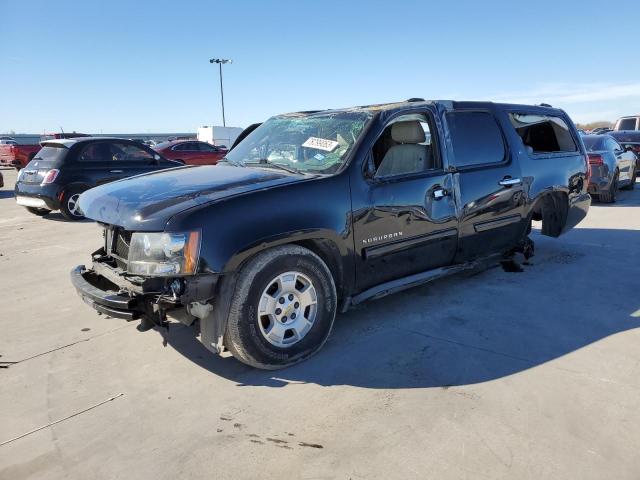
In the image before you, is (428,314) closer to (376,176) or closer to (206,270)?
(376,176)

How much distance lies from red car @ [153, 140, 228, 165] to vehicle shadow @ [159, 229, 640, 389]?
14.6 meters

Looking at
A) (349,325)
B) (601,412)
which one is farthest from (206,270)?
(601,412)

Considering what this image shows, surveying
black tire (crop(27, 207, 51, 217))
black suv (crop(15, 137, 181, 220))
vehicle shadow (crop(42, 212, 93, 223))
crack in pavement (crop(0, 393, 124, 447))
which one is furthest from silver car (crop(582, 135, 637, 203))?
black tire (crop(27, 207, 51, 217))

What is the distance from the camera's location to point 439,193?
421cm

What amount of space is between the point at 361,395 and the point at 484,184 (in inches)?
101

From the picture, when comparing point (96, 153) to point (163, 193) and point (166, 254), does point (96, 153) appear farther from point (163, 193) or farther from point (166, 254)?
point (166, 254)

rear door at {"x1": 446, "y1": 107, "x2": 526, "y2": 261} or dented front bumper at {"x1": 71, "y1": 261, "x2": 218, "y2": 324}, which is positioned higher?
rear door at {"x1": 446, "y1": 107, "x2": 526, "y2": 261}

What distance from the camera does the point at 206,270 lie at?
296 centimetres

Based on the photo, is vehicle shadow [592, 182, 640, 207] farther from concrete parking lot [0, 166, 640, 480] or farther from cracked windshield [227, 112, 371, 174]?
cracked windshield [227, 112, 371, 174]

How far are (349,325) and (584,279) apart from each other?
280 centimetres

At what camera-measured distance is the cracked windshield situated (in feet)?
12.7

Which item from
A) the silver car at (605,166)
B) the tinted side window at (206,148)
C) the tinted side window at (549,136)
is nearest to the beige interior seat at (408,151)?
the tinted side window at (549,136)

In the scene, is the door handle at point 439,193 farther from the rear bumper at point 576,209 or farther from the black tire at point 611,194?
the black tire at point 611,194

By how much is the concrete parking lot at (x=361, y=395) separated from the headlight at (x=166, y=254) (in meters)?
0.79
